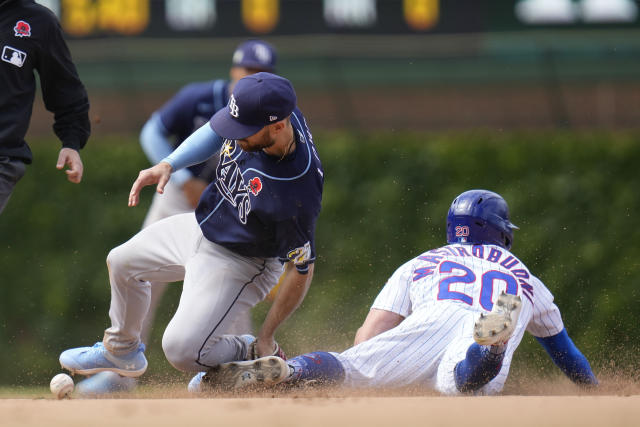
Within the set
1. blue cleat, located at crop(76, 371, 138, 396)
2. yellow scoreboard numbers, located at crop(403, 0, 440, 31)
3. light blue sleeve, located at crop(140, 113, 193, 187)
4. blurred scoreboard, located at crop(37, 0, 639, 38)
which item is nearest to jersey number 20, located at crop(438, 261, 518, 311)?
blue cleat, located at crop(76, 371, 138, 396)

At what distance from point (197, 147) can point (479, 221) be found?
165 cm

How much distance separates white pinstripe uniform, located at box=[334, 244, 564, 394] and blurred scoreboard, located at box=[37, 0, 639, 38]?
904cm

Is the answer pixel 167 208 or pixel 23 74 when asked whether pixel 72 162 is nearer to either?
pixel 23 74

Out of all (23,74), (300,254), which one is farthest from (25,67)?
(300,254)

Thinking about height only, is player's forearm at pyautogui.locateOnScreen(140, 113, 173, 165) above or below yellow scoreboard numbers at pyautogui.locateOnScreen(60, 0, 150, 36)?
above

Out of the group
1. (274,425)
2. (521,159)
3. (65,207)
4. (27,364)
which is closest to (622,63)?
(521,159)

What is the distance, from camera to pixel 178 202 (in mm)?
6211

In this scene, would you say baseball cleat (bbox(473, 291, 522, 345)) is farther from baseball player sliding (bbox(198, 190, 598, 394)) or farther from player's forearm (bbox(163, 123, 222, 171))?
player's forearm (bbox(163, 123, 222, 171))

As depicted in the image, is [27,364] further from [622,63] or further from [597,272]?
[622,63]

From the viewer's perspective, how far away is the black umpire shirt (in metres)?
4.31

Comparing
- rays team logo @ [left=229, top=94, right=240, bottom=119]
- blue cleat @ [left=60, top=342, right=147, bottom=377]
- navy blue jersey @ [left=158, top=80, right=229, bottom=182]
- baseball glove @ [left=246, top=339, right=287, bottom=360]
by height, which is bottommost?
blue cleat @ [left=60, top=342, right=147, bottom=377]

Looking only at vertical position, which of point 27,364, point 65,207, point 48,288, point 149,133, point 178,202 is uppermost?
point 149,133

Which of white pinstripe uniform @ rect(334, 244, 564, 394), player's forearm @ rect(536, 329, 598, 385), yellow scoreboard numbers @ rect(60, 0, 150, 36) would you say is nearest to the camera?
white pinstripe uniform @ rect(334, 244, 564, 394)

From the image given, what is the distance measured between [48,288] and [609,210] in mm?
4949
